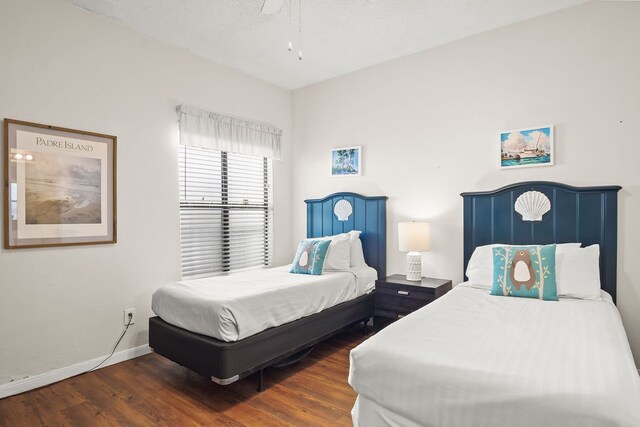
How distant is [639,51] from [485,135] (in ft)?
3.75

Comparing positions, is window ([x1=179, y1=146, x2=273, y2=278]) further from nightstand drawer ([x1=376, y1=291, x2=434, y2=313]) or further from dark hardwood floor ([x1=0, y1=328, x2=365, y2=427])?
nightstand drawer ([x1=376, y1=291, x2=434, y2=313])

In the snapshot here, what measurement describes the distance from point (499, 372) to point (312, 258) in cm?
221

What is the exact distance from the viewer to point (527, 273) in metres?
2.52

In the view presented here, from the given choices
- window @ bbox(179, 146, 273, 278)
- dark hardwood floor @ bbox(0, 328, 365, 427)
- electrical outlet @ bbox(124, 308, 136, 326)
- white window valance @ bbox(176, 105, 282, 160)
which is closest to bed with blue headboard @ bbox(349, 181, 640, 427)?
dark hardwood floor @ bbox(0, 328, 365, 427)

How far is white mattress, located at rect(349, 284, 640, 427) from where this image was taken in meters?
1.23

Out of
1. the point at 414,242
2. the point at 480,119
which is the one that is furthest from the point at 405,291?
the point at 480,119

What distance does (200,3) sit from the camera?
9.05 ft

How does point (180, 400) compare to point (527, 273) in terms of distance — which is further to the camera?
point (527, 273)

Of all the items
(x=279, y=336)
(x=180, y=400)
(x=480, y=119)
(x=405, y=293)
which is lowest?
(x=180, y=400)

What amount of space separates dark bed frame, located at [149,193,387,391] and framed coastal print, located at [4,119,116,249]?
0.95m

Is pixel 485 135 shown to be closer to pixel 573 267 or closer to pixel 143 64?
pixel 573 267

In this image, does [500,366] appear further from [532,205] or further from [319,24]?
[319,24]

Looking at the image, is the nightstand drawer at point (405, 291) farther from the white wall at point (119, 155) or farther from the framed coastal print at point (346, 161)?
the white wall at point (119, 155)

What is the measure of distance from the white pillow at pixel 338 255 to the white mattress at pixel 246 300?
12 cm
